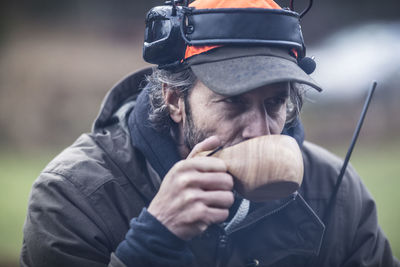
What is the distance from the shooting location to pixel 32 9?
1327 centimetres

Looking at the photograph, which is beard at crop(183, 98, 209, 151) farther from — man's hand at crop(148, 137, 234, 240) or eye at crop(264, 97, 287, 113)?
man's hand at crop(148, 137, 234, 240)

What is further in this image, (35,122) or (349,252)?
(35,122)

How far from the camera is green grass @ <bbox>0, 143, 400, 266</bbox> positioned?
18.5 feet

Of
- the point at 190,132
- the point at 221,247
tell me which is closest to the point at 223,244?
the point at 221,247

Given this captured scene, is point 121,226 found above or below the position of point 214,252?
above

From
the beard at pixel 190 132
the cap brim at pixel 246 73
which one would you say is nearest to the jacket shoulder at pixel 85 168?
the beard at pixel 190 132

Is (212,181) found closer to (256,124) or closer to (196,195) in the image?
(196,195)

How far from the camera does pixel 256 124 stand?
1.98 m

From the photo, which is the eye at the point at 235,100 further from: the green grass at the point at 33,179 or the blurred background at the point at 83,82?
the blurred background at the point at 83,82

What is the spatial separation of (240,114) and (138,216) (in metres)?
0.71

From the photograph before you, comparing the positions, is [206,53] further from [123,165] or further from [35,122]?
[35,122]

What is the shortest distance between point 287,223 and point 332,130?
11059 mm

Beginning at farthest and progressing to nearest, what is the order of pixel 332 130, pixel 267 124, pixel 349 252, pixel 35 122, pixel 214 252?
pixel 332 130, pixel 35 122, pixel 349 252, pixel 214 252, pixel 267 124

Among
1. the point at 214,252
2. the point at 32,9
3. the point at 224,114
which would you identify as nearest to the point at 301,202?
the point at 214,252
